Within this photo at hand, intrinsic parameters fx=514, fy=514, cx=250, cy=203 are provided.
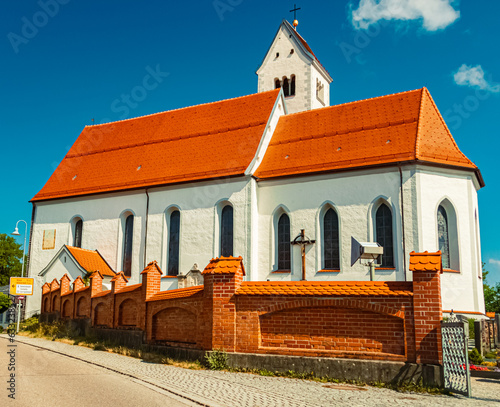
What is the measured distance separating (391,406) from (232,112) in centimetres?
1945

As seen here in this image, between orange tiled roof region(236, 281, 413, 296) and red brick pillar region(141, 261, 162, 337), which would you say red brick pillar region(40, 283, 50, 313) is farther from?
orange tiled roof region(236, 281, 413, 296)

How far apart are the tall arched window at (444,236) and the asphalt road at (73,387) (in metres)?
12.9

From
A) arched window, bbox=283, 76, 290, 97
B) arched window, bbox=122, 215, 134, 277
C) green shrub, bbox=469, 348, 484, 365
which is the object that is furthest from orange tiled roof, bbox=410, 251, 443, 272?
arched window, bbox=283, 76, 290, 97

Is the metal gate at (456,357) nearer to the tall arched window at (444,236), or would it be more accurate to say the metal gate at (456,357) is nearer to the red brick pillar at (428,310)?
the red brick pillar at (428,310)

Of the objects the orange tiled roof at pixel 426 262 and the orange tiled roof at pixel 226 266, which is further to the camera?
the orange tiled roof at pixel 226 266

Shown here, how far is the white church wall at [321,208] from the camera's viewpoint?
18.9 meters

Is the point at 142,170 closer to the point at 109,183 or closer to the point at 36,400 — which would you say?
the point at 109,183

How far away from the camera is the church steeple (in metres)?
30.4

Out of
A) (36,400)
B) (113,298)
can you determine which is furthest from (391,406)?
(113,298)

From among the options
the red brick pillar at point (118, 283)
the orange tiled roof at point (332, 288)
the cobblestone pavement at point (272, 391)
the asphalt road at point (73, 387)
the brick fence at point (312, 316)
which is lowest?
the cobblestone pavement at point (272, 391)

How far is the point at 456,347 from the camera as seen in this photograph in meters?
8.62

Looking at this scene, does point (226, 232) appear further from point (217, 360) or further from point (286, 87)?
point (286, 87)

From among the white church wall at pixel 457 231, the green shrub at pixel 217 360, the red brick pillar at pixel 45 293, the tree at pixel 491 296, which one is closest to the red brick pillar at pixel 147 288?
the green shrub at pixel 217 360

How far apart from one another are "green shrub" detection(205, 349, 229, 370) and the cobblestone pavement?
337mm
